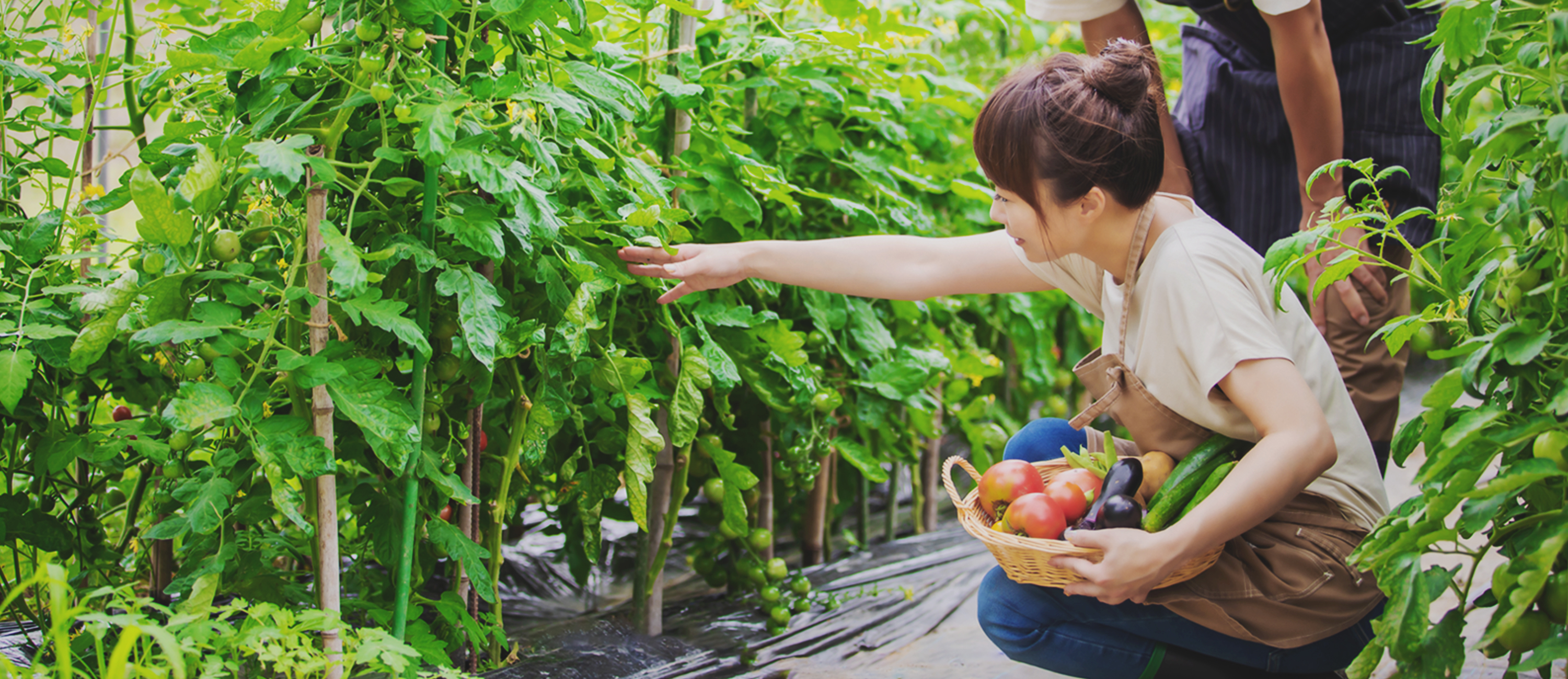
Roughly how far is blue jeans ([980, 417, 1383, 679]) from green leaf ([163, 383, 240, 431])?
1148 millimetres

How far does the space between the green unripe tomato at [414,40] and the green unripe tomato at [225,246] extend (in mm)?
315

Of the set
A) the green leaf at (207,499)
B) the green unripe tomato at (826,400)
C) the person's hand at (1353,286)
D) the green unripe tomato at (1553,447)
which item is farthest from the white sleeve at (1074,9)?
the green leaf at (207,499)

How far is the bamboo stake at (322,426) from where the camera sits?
1298 mm

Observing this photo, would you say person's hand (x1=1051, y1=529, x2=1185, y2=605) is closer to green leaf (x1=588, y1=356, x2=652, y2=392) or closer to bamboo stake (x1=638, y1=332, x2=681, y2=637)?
green leaf (x1=588, y1=356, x2=652, y2=392)

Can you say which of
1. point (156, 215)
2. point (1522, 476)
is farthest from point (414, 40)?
point (1522, 476)

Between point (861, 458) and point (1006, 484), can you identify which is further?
point (861, 458)

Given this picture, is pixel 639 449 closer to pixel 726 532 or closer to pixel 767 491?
pixel 726 532

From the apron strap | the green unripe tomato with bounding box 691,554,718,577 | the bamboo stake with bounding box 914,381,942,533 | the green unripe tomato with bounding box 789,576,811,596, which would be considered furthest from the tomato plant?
the bamboo stake with bounding box 914,381,942,533

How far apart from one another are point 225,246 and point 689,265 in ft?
2.19

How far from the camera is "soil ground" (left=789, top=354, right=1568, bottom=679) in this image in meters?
1.92

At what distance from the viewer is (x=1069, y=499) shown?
58.7 inches

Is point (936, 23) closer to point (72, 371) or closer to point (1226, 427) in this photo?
point (1226, 427)

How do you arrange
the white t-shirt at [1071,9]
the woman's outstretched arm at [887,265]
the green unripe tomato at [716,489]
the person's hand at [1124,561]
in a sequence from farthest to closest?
the white t-shirt at [1071,9] < the green unripe tomato at [716,489] < the woman's outstretched arm at [887,265] < the person's hand at [1124,561]

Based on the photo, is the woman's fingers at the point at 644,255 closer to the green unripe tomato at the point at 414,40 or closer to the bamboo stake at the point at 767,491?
the green unripe tomato at the point at 414,40
